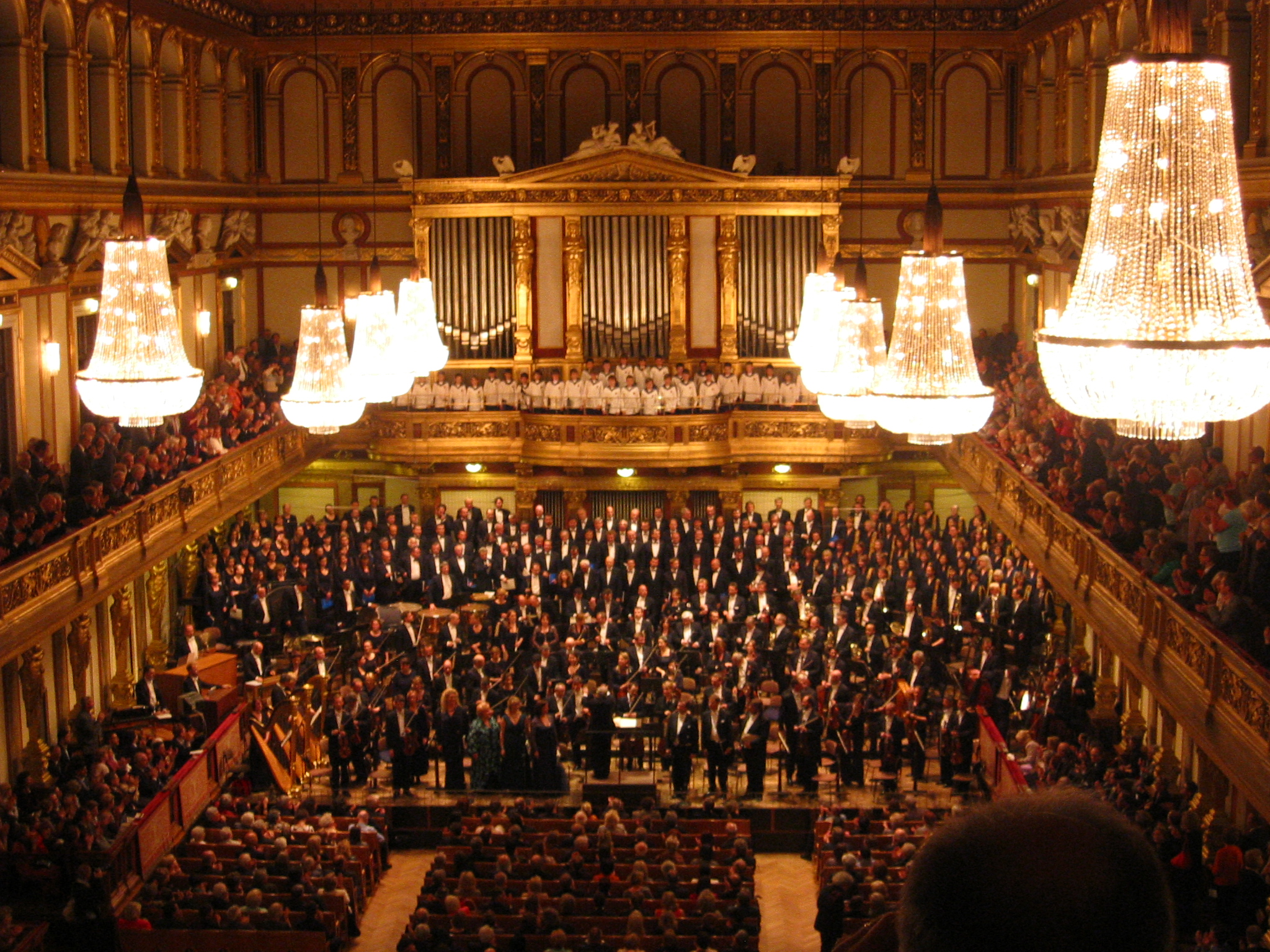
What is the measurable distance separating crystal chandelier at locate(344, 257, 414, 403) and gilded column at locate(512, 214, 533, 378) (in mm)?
15033

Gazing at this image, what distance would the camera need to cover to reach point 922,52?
1152 inches

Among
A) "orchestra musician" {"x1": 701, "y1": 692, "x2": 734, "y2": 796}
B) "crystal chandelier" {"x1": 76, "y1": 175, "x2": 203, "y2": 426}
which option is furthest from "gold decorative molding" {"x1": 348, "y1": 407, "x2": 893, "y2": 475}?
"crystal chandelier" {"x1": 76, "y1": 175, "x2": 203, "y2": 426}

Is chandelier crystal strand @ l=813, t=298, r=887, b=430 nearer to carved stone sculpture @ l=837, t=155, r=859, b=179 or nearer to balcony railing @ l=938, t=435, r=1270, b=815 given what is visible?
balcony railing @ l=938, t=435, r=1270, b=815

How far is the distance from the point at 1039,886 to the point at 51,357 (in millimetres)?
20576

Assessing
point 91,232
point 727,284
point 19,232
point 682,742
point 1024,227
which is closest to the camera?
point 682,742

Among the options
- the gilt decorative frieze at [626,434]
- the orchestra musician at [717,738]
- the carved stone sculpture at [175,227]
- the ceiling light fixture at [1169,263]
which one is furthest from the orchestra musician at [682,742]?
the ceiling light fixture at [1169,263]

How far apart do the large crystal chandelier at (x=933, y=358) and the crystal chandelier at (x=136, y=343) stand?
4068mm

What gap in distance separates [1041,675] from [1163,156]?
16.5 metres

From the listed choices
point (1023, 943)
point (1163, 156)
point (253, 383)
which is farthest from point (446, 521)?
point (1023, 943)

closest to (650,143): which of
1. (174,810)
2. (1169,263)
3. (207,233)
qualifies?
(207,233)

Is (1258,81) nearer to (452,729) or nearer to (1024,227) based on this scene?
(1024,227)

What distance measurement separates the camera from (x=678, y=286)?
29.0 m

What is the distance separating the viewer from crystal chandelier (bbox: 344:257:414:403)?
523 inches

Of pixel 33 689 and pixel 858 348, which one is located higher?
pixel 858 348
